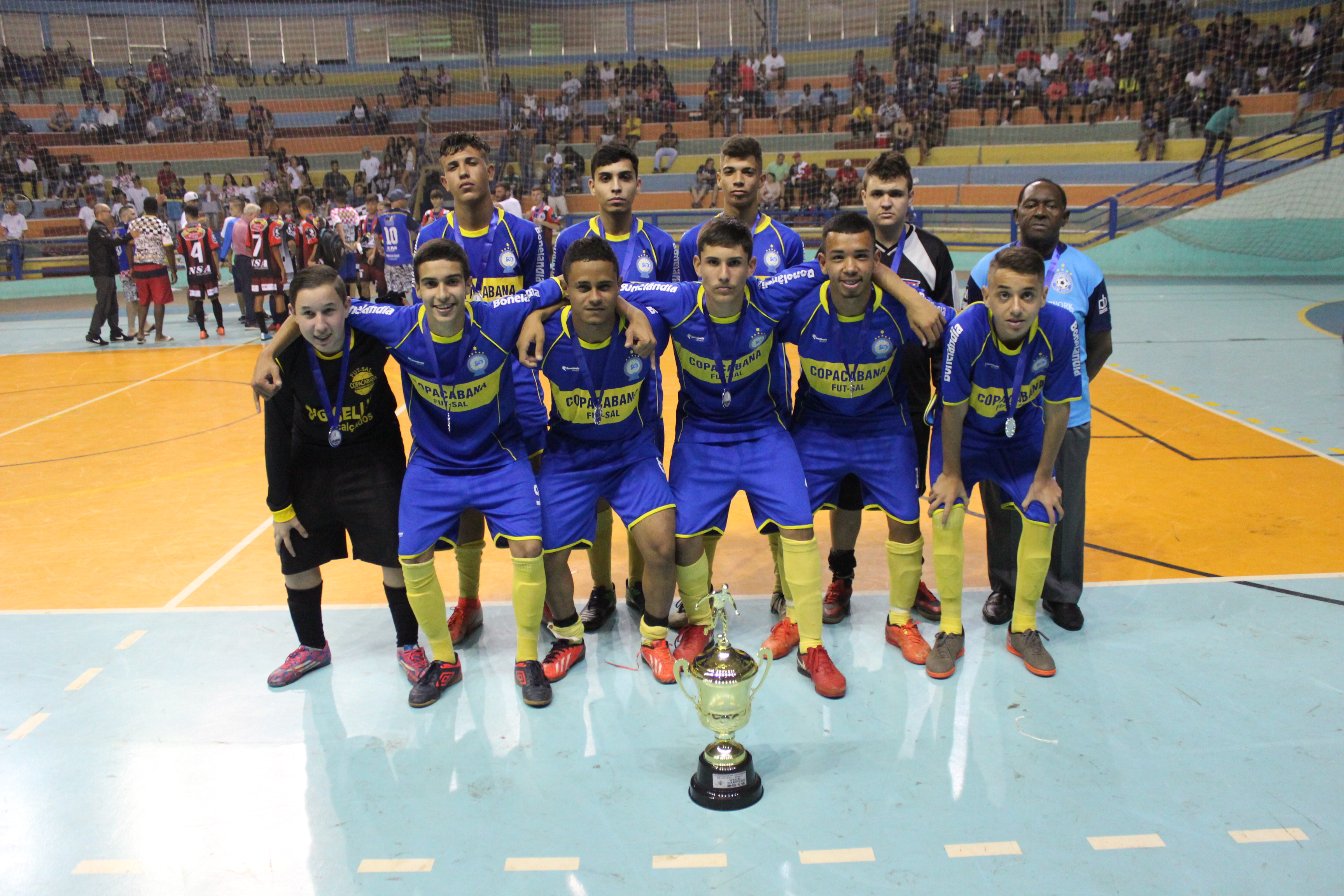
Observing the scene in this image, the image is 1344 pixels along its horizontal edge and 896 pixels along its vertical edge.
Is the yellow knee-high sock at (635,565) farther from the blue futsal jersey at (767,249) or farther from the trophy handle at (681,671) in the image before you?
the blue futsal jersey at (767,249)

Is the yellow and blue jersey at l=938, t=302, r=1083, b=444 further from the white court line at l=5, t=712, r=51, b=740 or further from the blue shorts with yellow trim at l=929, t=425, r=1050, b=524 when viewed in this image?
the white court line at l=5, t=712, r=51, b=740

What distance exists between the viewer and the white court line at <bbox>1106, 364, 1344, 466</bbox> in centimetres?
650

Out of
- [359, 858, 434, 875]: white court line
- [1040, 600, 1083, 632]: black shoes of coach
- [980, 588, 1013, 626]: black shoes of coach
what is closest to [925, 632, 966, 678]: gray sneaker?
[980, 588, 1013, 626]: black shoes of coach

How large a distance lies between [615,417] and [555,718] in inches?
50.6

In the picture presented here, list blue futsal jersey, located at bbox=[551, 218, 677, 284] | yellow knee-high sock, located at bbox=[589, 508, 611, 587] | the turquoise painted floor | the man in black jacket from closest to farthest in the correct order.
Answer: the turquoise painted floor → yellow knee-high sock, located at bbox=[589, 508, 611, 587] → blue futsal jersey, located at bbox=[551, 218, 677, 284] → the man in black jacket

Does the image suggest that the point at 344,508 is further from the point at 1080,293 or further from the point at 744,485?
the point at 1080,293

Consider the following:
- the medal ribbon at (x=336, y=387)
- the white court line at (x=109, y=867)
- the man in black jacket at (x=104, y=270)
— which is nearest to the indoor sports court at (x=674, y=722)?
the white court line at (x=109, y=867)

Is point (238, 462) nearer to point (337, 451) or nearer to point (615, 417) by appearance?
point (337, 451)

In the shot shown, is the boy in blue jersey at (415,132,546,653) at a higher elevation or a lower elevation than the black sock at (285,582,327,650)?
higher

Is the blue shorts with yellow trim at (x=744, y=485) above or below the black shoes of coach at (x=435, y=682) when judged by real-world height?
above

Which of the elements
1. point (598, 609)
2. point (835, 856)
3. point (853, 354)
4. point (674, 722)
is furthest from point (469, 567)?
point (835, 856)

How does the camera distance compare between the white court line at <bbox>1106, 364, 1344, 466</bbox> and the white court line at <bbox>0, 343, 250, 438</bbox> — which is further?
the white court line at <bbox>0, 343, 250, 438</bbox>

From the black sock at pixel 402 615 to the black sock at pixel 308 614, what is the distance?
313 millimetres

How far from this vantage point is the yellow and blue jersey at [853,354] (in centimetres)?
396
